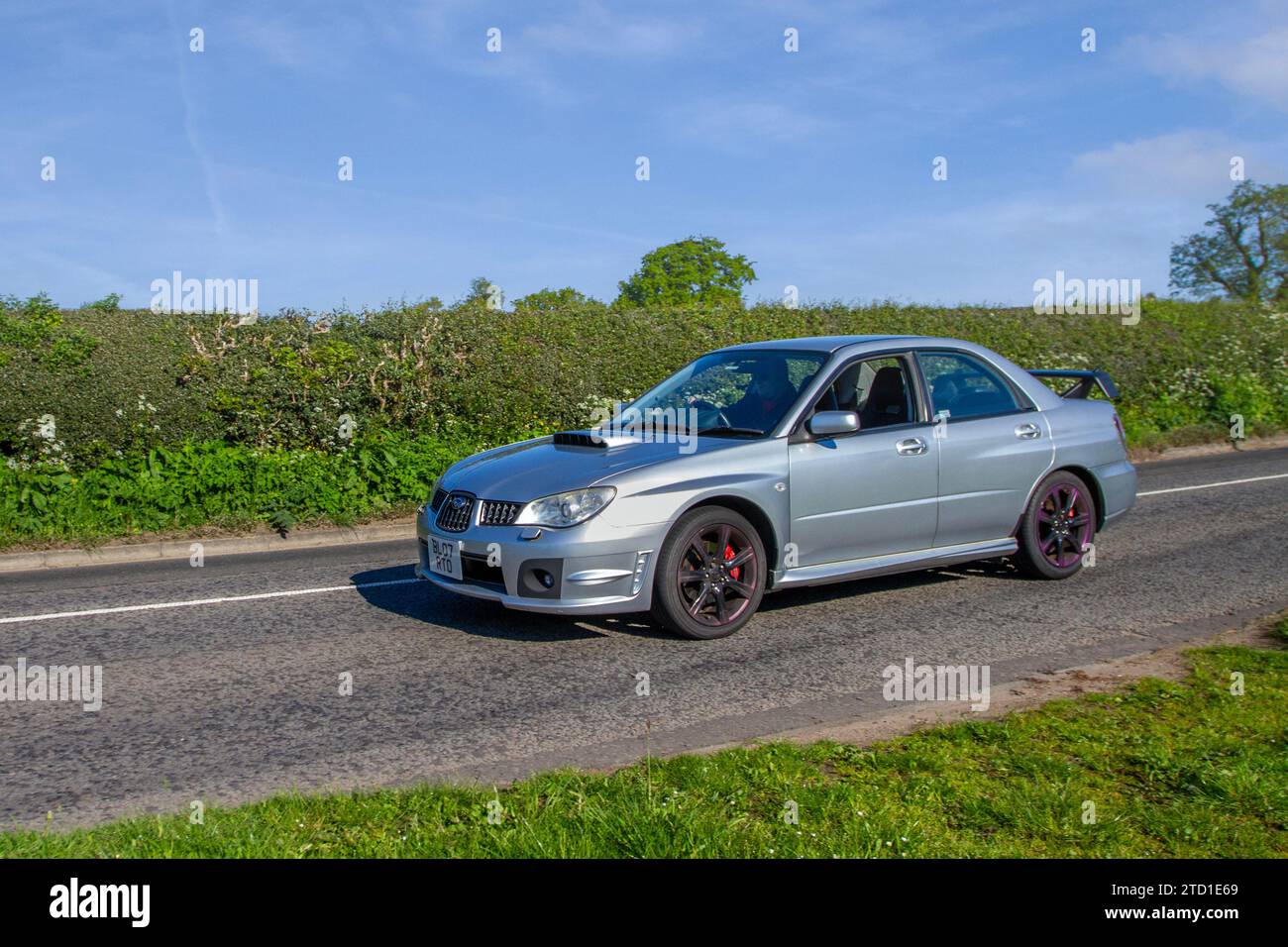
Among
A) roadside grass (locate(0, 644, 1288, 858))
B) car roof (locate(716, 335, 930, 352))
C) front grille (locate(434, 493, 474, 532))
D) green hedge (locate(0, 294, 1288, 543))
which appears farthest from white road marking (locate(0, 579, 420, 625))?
roadside grass (locate(0, 644, 1288, 858))

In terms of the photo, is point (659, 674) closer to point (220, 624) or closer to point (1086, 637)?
point (1086, 637)

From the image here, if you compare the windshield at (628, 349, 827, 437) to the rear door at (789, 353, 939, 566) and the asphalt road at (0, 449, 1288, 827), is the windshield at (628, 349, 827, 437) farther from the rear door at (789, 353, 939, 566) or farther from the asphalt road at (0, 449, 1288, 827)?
the asphalt road at (0, 449, 1288, 827)

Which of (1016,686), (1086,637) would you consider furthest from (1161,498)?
(1016,686)

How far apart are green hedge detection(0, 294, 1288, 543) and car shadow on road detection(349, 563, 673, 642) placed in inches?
160

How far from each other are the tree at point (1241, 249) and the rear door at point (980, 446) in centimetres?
4180

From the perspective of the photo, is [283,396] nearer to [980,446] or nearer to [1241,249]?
[980,446]

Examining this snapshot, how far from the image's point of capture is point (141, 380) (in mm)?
12688

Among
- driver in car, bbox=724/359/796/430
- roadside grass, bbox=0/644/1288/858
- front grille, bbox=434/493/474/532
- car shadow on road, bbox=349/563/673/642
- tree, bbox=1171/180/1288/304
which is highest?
tree, bbox=1171/180/1288/304

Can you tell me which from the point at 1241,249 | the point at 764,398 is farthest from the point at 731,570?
the point at 1241,249

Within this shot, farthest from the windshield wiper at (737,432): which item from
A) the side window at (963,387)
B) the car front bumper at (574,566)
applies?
the side window at (963,387)

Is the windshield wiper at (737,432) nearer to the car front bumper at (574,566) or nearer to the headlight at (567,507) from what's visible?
the car front bumper at (574,566)

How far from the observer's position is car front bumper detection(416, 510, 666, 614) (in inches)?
261

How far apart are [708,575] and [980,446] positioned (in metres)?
2.36

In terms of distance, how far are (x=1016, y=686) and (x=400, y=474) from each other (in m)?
8.63
